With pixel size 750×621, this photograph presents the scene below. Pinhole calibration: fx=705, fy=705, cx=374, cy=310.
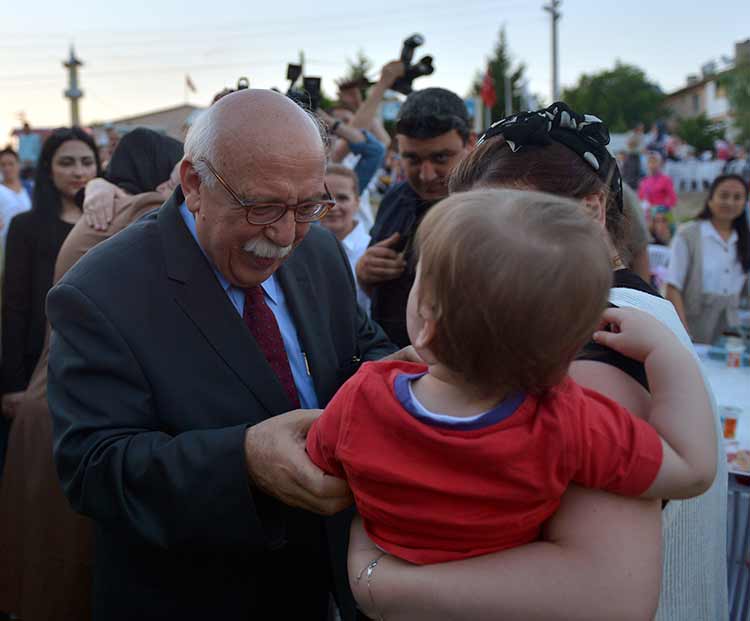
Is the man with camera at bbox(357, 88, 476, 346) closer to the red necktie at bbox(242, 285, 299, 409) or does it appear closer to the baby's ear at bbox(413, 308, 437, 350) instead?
the red necktie at bbox(242, 285, 299, 409)

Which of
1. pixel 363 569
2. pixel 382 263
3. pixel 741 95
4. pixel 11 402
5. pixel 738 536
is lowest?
pixel 738 536

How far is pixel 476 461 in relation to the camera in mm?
1117

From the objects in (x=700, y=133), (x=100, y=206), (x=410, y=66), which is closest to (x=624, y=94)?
(x=700, y=133)

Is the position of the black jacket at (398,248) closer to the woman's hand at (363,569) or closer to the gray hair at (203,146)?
the gray hair at (203,146)

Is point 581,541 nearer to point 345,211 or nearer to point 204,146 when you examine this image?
point 204,146

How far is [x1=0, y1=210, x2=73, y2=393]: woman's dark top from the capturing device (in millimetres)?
3822

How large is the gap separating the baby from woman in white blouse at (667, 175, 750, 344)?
472 cm

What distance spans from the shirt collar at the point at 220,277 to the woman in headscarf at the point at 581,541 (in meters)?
0.71

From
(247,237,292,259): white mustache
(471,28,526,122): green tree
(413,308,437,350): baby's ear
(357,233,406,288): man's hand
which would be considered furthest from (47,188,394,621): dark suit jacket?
(471,28,526,122): green tree

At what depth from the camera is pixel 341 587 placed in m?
1.96

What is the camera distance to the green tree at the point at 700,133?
41312 mm

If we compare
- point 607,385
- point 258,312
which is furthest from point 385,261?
point 607,385

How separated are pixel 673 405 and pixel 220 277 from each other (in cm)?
124

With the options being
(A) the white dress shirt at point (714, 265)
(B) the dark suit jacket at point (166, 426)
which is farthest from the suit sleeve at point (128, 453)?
(A) the white dress shirt at point (714, 265)
